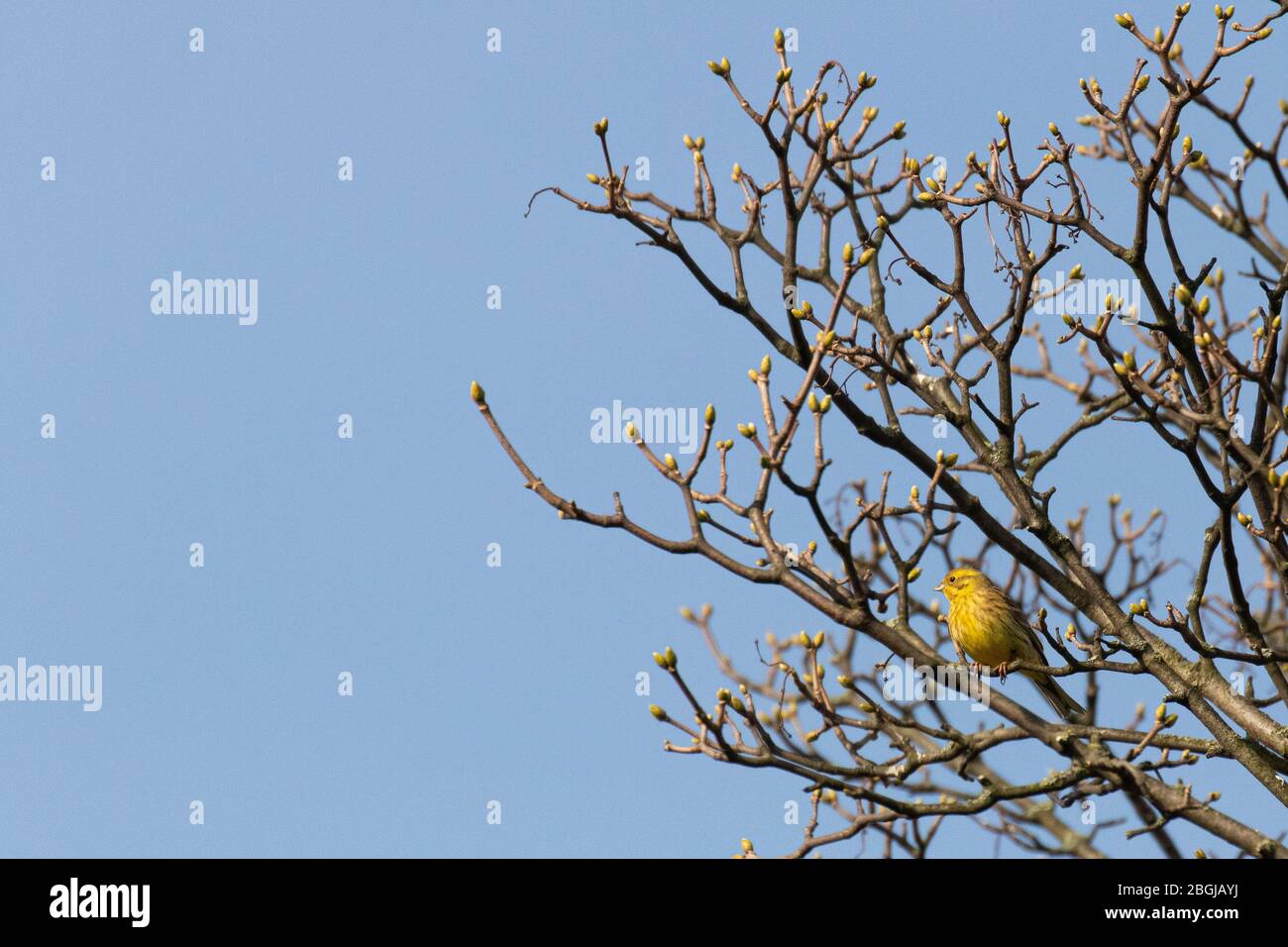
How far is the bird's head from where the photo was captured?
10.5 m

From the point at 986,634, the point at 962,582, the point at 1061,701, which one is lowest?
the point at 1061,701

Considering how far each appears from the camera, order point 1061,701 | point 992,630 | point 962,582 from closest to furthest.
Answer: point 1061,701 → point 992,630 → point 962,582

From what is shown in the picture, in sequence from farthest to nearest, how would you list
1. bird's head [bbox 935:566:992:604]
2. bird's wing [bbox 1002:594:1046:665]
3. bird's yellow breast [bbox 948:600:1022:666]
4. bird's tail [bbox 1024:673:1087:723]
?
bird's head [bbox 935:566:992:604] → bird's yellow breast [bbox 948:600:1022:666] → bird's wing [bbox 1002:594:1046:665] → bird's tail [bbox 1024:673:1087:723]

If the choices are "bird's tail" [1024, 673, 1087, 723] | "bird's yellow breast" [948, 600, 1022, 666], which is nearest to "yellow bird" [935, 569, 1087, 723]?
"bird's yellow breast" [948, 600, 1022, 666]

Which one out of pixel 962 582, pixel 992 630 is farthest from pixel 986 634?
pixel 962 582

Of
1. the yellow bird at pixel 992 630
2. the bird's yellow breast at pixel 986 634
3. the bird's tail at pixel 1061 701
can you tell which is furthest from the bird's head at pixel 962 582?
the bird's tail at pixel 1061 701

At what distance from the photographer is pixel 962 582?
10672mm

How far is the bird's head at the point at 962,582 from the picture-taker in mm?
10484

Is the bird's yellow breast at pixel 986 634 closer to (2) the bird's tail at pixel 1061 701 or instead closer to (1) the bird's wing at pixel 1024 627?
(1) the bird's wing at pixel 1024 627

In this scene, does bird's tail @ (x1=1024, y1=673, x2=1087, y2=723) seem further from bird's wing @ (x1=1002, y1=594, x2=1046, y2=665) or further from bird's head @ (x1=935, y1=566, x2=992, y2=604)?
bird's head @ (x1=935, y1=566, x2=992, y2=604)

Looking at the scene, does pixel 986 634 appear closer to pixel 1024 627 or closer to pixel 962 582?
pixel 1024 627

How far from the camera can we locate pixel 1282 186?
31.1ft
